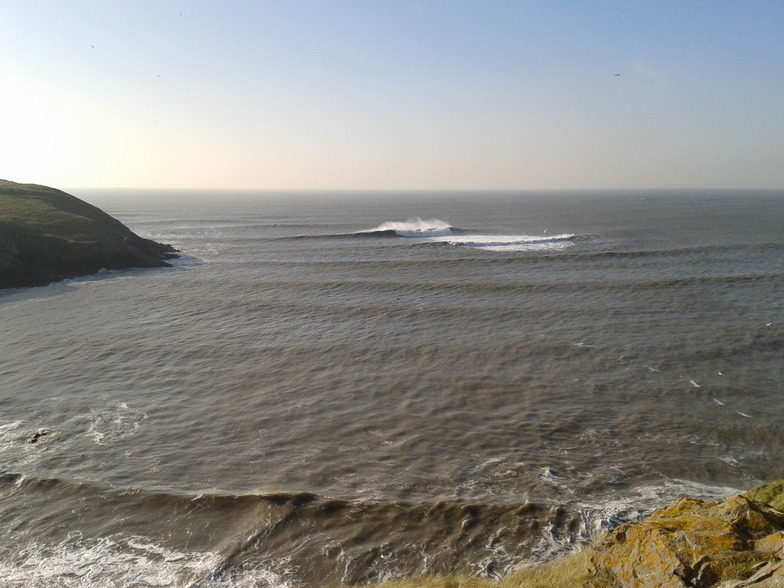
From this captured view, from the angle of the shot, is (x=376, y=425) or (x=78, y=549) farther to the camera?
(x=376, y=425)

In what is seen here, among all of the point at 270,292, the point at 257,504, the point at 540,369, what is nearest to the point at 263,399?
the point at 257,504

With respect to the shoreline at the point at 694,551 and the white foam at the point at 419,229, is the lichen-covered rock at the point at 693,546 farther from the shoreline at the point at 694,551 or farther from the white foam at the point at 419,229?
the white foam at the point at 419,229

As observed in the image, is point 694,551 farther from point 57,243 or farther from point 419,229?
point 419,229

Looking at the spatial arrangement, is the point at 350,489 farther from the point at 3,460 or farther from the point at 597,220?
the point at 597,220

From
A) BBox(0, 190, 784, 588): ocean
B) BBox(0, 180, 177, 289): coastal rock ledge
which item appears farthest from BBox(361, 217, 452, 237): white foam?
BBox(0, 190, 784, 588): ocean

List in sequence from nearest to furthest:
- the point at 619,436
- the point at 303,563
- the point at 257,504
Answer: the point at 303,563, the point at 257,504, the point at 619,436

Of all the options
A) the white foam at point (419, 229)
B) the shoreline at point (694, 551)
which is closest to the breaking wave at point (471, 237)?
the white foam at point (419, 229)
